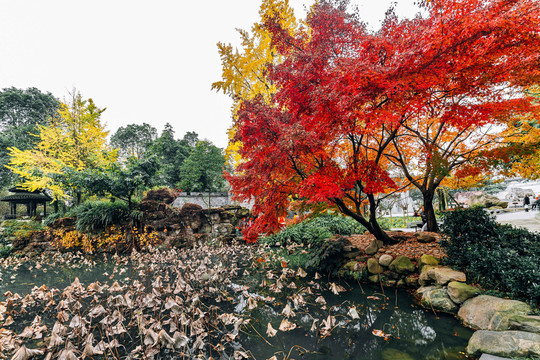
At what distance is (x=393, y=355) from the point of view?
110 inches

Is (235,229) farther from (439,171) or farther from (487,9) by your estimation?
(487,9)

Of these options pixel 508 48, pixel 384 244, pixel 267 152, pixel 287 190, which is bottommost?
pixel 384 244

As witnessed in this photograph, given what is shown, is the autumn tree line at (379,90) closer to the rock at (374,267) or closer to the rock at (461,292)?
the rock at (374,267)

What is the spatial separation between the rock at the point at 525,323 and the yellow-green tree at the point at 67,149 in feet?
52.4

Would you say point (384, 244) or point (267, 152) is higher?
point (267, 152)

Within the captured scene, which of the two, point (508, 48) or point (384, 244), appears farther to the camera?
point (384, 244)

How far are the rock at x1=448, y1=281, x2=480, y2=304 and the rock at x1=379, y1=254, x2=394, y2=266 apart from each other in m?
1.45

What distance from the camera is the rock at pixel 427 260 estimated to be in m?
4.66

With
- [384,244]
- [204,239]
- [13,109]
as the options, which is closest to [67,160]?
[204,239]

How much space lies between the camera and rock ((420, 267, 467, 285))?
3980mm

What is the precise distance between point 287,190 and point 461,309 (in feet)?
12.1

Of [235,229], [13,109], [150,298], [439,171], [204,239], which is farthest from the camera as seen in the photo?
[13,109]

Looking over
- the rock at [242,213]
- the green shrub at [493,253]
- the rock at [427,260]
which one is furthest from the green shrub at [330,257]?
the rock at [242,213]

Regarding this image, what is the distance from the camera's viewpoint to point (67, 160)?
1394 cm
